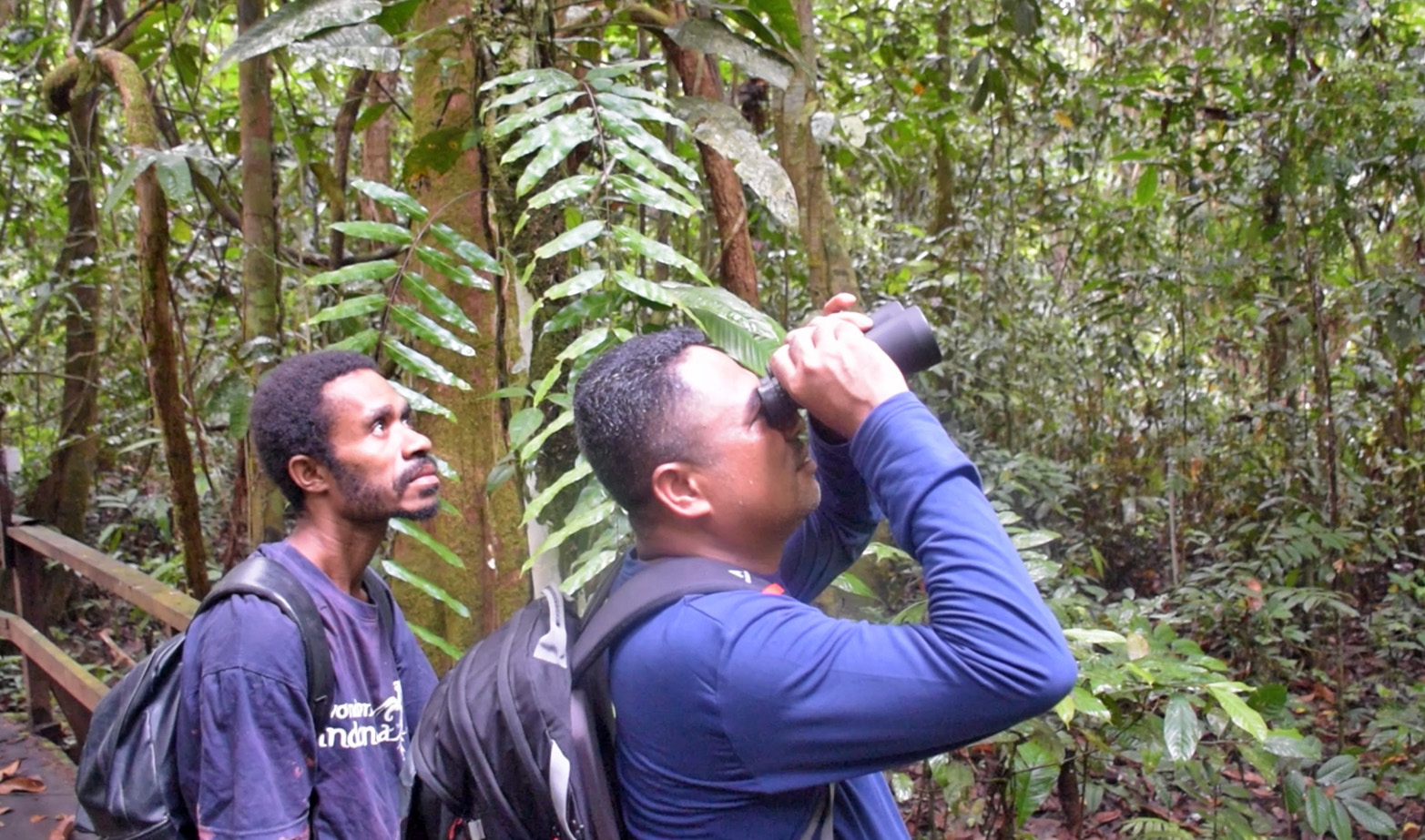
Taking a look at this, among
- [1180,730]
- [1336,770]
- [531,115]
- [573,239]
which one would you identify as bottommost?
[1336,770]

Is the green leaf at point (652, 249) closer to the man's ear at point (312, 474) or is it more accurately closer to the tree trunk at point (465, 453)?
the man's ear at point (312, 474)

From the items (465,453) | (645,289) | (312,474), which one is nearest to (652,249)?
(645,289)

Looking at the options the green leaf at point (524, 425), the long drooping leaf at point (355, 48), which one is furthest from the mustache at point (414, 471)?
the long drooping leaf at point (355, 48)

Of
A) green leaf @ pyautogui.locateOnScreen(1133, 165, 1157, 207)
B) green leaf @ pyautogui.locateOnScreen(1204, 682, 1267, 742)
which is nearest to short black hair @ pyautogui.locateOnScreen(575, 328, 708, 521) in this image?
green leaf @ pyautogui.locateOnScreen(1204, 682, 1267, 742)

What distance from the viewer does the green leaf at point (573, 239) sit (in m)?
1.60

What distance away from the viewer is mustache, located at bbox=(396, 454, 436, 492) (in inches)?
73.8

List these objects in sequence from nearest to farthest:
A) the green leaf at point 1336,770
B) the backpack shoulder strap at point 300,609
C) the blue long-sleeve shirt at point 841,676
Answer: the blue long-sleeve shirt at point 841,676
the backpack shoulder strap at point 300,609
the green leaf at point 1336,770

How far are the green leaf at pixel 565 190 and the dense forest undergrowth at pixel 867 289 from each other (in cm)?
2

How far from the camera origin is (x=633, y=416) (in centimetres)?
111

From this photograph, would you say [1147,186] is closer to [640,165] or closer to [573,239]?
[640,165]

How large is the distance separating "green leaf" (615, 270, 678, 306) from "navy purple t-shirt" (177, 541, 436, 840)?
67 cm

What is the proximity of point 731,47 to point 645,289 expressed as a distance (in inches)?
26.0

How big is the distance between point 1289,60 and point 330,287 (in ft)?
12.7

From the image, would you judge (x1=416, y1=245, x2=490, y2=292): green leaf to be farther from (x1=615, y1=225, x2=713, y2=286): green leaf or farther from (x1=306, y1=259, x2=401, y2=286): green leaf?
(x1=615, y1=225, x2=713, y2=286): green leaf
